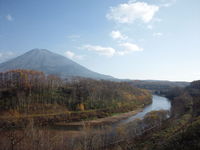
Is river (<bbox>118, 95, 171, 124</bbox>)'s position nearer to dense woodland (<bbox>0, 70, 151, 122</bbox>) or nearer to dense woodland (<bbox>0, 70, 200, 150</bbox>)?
dense woodland (<bbox>0, 70, 200, 150</bbox>)

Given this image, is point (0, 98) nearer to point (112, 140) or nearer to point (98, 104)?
point (98, 104)

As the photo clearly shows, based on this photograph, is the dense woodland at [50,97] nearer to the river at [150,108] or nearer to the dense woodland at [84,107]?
the dense woodland at [84,107]

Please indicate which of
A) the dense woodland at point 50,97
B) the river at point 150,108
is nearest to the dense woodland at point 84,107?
the dense woodland at point 50,97

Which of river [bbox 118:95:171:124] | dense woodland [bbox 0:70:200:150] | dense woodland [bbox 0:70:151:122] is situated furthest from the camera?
dense woodland [bbox 0:70:151:122]

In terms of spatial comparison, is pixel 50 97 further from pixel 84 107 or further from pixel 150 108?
pixel 150 108

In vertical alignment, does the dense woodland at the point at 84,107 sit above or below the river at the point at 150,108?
above

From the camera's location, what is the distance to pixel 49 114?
3097 centimetres

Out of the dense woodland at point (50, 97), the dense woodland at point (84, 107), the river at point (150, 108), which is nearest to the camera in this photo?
the dense woodland at point (84, 107)

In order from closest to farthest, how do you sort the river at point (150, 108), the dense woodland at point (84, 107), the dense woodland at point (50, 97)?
the dense woodland at point (84, 107) → the river at point (150, 108) → the dense woodland at point (50, 97)

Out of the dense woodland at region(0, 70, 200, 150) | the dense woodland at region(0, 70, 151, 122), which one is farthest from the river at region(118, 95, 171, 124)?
the dense woodland at region(0, 70, 151, 122)

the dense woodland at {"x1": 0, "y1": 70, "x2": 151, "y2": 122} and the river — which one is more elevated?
the dense woodland at {"x1": 0, "y1": 70, "x2": 151, "y2": 122}

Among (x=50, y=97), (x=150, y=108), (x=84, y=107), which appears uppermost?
(x=50, y=97)

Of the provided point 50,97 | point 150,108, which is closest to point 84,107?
point 50,97

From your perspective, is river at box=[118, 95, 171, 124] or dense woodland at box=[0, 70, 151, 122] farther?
dense woodland at box=[0, 70, 151, 122]
